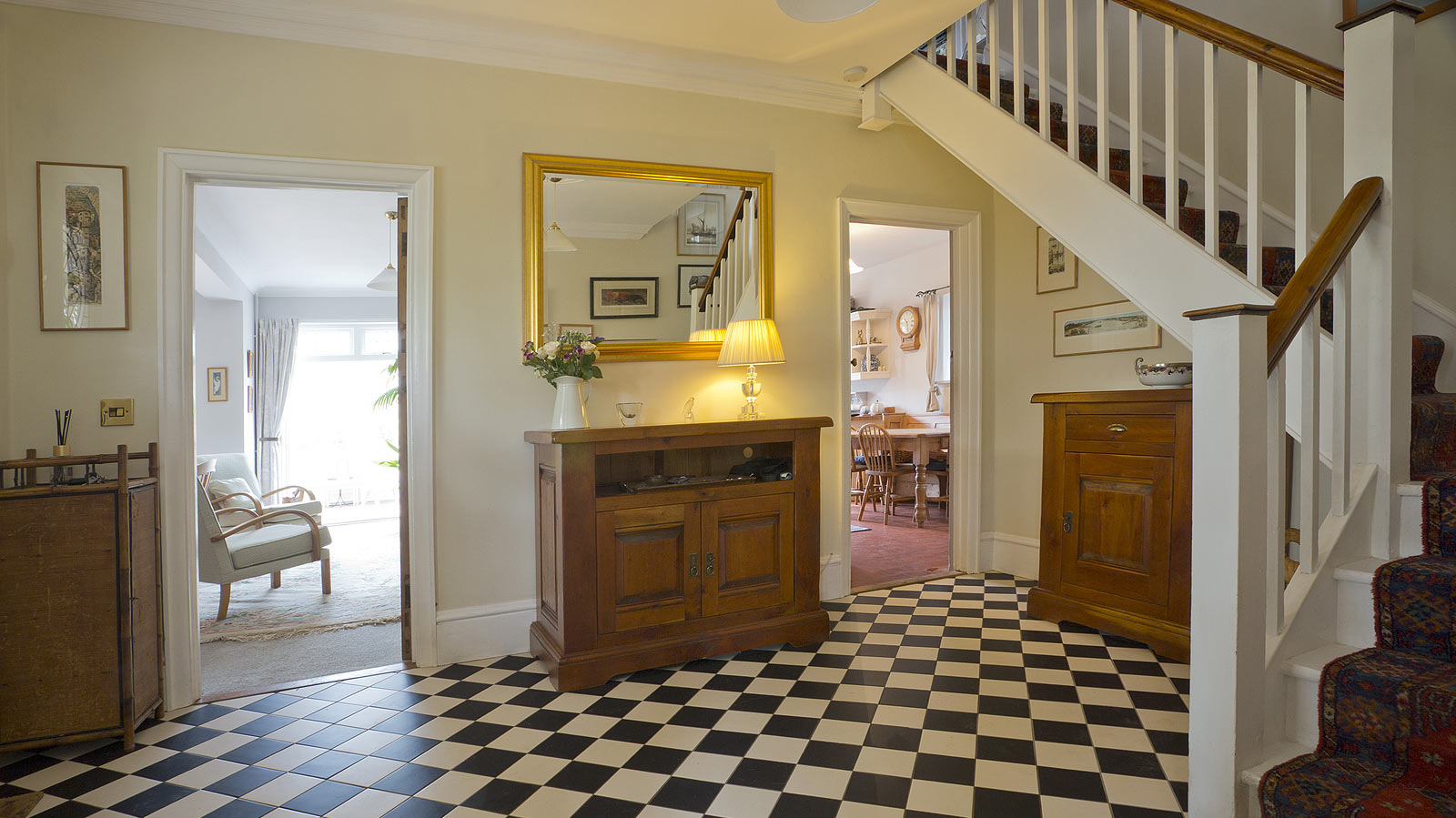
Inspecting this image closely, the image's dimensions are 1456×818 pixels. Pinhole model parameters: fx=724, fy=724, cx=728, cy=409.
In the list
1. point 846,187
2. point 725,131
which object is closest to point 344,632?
point 725,131

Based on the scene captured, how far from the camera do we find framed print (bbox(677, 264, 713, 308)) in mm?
3742

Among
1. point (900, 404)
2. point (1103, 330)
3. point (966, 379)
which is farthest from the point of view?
point (900, 404)

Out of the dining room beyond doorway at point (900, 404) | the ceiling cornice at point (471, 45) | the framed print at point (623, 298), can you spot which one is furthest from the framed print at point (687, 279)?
the dining room beyond doorway at point (900, 404)

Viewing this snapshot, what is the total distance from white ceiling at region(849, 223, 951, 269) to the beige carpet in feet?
17.1

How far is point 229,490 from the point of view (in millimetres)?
5055

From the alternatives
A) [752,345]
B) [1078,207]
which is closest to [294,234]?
[752,345]

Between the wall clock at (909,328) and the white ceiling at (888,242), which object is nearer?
the white ceiling at (888,242)

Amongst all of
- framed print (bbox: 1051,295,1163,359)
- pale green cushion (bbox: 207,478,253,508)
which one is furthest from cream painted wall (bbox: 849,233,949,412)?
pale green cushion (bbox: 207,478,253,508)

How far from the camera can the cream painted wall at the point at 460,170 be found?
9.09 ft

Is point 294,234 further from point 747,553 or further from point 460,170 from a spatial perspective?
point 747,553

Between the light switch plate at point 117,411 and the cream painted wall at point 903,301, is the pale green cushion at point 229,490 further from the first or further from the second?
the cream painted wall at point 903,301

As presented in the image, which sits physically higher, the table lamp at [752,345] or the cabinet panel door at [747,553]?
the table lamp at [752,345]

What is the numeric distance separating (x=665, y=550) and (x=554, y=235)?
5.17 feet

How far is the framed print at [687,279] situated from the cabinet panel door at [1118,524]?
2025mm
